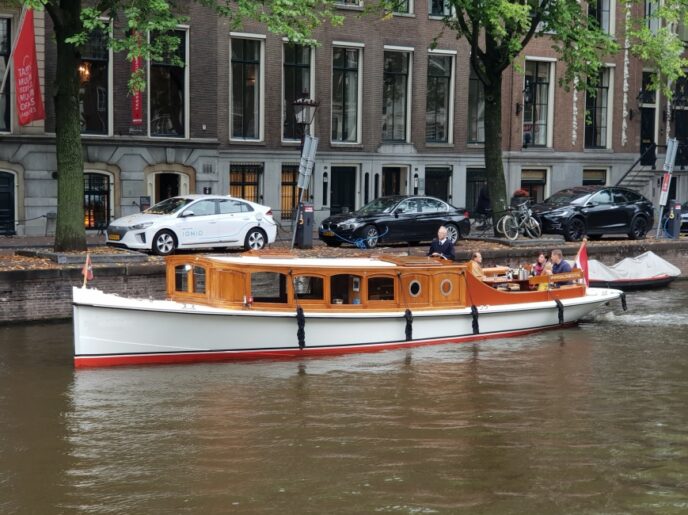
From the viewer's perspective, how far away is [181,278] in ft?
66.5

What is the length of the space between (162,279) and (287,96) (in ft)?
52.3

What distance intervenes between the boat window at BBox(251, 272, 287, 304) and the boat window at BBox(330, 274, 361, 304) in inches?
37.8

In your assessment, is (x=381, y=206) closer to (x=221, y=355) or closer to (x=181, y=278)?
(x=181, y=278)

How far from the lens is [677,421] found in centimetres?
1573

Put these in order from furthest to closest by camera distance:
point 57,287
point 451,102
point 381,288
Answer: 1. point 451,102
2. point 57,287
3. point 381,288

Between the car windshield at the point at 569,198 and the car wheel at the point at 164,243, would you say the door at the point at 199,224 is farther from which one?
the car windshield at the point at 569,198

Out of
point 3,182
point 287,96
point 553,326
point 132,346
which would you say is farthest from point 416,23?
point 132,346

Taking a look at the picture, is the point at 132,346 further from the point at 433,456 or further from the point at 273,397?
the point at 433,456

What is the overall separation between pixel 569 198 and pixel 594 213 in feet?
2.84

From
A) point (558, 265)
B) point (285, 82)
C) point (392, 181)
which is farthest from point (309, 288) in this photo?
point (392, 181)

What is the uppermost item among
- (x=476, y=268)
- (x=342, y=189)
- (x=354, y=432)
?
(x=342, y=189)

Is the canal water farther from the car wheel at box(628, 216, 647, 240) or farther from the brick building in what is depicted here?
the car wheel at box(628, 216, 647, 240)

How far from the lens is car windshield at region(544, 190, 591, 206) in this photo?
33688 millimetres

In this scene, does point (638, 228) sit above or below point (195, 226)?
below
